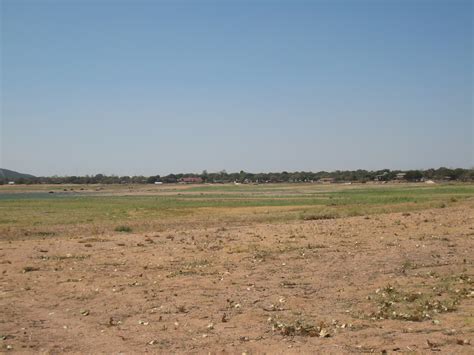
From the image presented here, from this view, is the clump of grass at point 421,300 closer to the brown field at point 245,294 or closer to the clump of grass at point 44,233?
the brown field at point 245,294

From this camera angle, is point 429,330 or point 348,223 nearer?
point 429,330

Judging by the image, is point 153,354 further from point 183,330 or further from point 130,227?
point 130,227

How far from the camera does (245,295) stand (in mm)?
13859

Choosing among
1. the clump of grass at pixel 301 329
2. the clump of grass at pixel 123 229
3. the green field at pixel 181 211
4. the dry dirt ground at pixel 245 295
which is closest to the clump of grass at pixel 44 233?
the green field at pixel 181 211

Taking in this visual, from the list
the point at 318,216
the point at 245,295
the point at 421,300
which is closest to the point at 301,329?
the point at 245,295

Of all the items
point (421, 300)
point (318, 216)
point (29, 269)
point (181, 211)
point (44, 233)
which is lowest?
point (181, 211)

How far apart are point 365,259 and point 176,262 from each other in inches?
288

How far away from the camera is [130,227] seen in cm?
3806

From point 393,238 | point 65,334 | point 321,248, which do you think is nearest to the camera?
point 65,334

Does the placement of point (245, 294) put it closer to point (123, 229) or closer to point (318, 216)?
point (123, 229)

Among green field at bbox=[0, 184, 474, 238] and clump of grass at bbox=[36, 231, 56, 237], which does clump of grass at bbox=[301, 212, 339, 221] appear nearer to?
green field at bbox=[0, 184, 474, 238]

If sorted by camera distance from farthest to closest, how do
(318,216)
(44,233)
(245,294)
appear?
(318,216) → (44,233) → (245,294)

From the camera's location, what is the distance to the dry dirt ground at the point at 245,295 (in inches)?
384

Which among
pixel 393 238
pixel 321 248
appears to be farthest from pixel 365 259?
pixel 393 238
